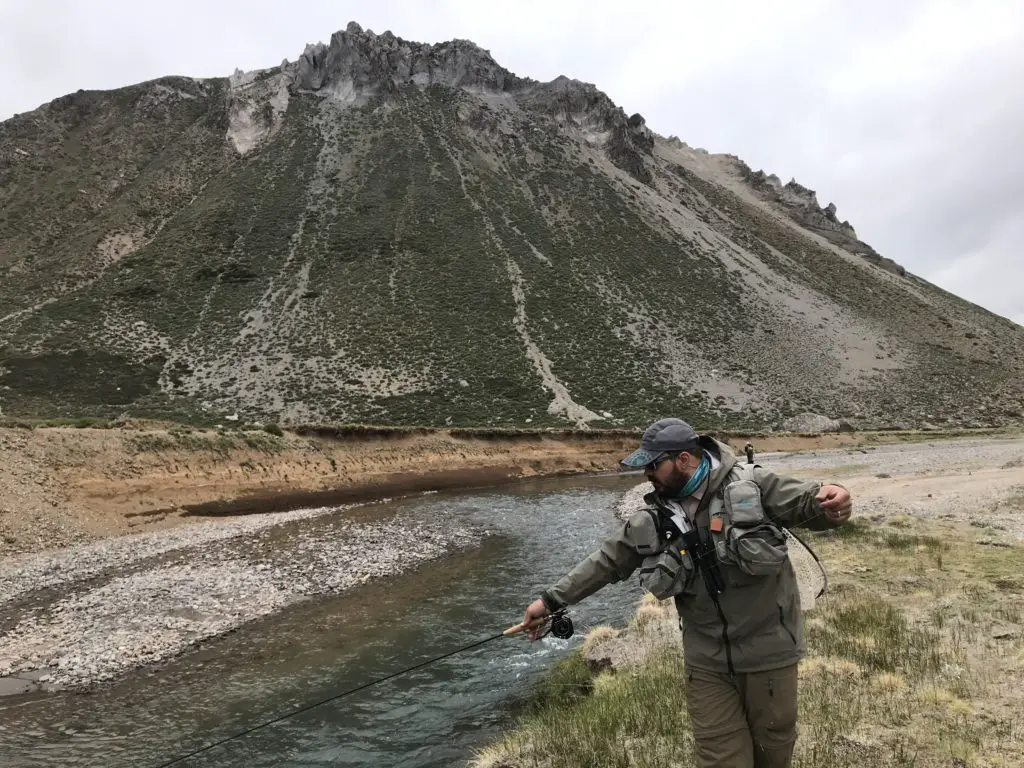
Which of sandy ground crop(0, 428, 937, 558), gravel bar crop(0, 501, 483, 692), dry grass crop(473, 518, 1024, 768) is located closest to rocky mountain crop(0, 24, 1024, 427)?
sandy ground crop(0, 428, 937, 558)

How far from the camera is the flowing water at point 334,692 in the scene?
294 inches

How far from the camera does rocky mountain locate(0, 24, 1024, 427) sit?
54.4 metres

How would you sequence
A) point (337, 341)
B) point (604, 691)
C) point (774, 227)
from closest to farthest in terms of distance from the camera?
point (604, 691), point (337, 341), point (774, 227)

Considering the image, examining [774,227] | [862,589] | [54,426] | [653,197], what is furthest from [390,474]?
[774,227]

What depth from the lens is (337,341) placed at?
2338 inches

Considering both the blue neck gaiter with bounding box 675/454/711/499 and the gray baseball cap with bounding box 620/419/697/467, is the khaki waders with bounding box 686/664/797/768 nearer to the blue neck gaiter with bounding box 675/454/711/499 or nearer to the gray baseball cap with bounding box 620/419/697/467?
the blue neck gaiter with bounding box 675/454/711/499

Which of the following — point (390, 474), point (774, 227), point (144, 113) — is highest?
point (144, 113)

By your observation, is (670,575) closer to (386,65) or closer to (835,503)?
Result: (835,503)

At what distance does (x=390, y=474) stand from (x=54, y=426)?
1536cm

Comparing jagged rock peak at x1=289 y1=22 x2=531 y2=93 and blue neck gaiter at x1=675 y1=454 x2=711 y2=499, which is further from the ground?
jagged rock peak at x1=289 y1=22 x2=531 y2=93

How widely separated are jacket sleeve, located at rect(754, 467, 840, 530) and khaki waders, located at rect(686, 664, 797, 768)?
82cm

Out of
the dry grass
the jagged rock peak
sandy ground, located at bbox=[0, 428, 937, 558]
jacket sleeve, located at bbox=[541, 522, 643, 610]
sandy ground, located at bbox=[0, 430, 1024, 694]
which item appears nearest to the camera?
jacket sleeve, located at bbox=[541, 522, 643, 610]

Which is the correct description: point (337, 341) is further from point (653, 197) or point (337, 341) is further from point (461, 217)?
point (653, 197)

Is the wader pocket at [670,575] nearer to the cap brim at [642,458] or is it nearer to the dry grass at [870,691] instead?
the cap brim at [642,458]
